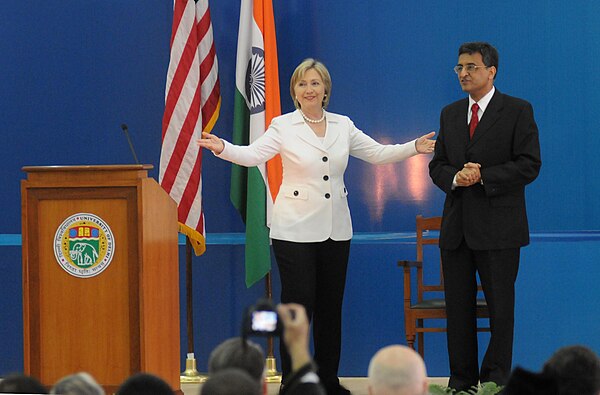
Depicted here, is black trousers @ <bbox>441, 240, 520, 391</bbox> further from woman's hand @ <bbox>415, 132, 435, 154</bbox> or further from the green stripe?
the green stripe

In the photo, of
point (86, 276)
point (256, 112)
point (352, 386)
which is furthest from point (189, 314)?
point (86, 276)

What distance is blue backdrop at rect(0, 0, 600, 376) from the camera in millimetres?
6574

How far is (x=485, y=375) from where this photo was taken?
5.18 metres

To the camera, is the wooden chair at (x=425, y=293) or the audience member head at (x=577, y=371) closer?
the audience member head at (x=577, y=371)

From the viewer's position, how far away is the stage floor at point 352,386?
20.0 ft

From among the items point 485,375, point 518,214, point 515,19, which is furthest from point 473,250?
point 515,19

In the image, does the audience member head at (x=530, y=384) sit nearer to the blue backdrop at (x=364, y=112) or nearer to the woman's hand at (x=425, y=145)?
the woman's hand at (x=425, y=145)

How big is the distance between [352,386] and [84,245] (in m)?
2.24

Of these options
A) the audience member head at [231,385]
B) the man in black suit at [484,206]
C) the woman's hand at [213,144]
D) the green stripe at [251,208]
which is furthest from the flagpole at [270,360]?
the audience member head at [231,385]

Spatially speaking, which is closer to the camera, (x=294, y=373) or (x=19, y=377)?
(x=294, y=373)

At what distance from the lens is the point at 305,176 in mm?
5426

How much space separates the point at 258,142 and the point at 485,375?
5.39 feet

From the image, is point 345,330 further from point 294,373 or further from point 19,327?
point 294,373

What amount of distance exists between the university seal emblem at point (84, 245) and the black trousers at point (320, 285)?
1021mm
